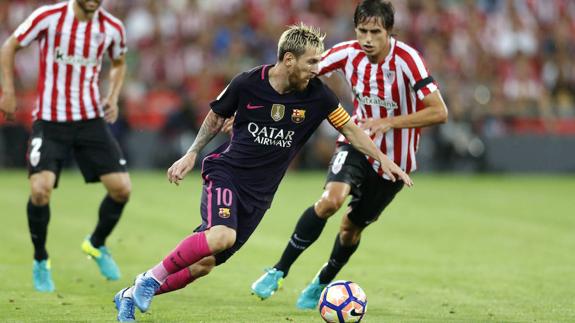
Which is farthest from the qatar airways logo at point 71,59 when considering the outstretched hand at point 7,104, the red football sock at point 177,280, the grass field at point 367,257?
the red football sock at point 177,280

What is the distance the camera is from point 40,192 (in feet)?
29.7

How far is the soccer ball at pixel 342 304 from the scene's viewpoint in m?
7.21

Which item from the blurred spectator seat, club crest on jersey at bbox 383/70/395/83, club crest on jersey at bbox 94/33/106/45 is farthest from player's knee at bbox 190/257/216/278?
the blurred spectator seat

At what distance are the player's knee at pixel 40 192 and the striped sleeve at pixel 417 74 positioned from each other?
3228 mm

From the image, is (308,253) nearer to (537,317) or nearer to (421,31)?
(537,317)

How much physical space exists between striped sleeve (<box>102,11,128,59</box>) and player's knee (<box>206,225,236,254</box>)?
333cm

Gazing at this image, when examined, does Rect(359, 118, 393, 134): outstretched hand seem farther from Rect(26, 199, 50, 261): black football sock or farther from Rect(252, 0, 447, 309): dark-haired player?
Rect(26, 199, 50, 261): black football sock

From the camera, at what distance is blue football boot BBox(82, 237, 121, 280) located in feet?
31.8

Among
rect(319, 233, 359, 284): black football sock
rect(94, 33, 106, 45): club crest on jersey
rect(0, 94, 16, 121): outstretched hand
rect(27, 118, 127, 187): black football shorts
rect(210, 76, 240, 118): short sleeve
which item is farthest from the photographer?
rect(94, 33, 106, 45): club crest on jersey

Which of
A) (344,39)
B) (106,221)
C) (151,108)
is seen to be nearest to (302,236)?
(106,221)

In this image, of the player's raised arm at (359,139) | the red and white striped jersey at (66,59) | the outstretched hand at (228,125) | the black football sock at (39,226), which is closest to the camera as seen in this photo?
the player's raised arm at (359,139)

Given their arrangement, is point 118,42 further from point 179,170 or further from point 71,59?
point 179,170

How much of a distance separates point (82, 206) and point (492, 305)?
8.43 metres

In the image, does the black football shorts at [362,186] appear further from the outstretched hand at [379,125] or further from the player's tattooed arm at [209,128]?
the player's tattooed arm at [209,128]
